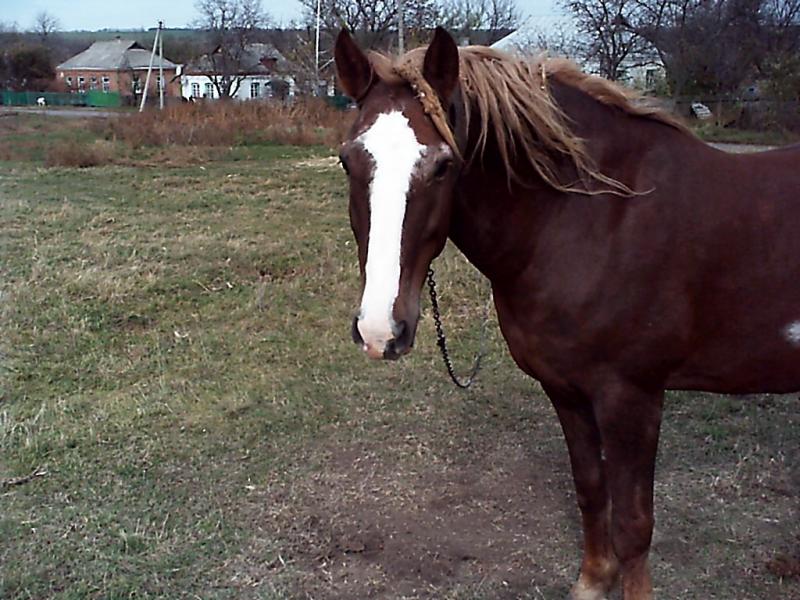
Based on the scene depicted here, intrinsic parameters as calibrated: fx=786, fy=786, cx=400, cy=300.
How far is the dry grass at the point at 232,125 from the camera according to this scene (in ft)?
54.3

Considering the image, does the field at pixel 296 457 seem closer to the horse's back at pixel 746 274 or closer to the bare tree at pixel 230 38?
the horse's back at pixel 746 274

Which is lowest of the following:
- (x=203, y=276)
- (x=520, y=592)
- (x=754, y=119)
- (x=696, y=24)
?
(x=520, y=592)

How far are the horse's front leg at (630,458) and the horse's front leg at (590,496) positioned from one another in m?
0.21

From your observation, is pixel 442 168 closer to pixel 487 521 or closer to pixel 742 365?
pixel 742 365

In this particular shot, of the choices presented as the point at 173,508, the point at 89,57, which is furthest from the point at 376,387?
the point at 89,57

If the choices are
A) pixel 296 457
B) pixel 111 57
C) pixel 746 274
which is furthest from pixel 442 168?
pixel 111 57

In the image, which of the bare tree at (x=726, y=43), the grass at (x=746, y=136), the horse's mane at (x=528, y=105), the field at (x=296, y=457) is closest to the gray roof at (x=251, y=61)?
the bare tree at (x=726, y=43)

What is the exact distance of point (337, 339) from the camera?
5230 millimetres

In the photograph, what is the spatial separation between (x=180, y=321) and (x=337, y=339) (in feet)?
3.77

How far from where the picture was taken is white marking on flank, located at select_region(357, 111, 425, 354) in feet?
5.90

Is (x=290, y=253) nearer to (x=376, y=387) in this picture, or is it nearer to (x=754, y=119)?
(x=376, y=387)

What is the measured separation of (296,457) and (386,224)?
2.21 metres

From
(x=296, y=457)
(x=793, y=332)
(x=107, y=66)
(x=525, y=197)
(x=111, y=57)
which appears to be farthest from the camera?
(x=111, y=57)

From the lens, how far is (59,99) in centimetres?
4972
